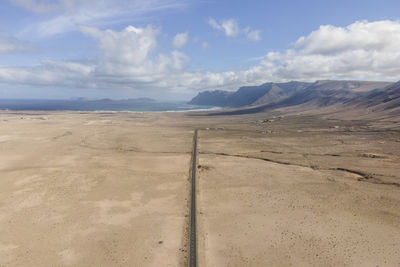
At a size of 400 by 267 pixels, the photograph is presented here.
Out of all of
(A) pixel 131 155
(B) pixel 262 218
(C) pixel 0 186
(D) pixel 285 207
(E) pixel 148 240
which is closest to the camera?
→ (E) pixel 148 240

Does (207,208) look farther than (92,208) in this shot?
No

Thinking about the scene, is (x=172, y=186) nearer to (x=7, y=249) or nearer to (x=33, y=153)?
(x=7, y=249)

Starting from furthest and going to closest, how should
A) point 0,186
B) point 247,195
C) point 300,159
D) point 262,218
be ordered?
1. point 300,159
2. point 0,186
3. point 247,195
4. point 262,218

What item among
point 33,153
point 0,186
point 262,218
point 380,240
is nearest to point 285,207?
point 262,218

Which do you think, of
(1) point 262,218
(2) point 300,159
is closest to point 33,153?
(1) point 262,218

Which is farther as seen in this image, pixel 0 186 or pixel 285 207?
pixel 0 186

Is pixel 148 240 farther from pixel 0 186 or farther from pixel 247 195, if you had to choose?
pixel 0 186
